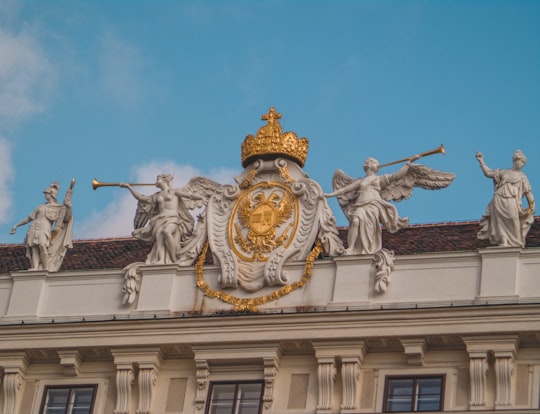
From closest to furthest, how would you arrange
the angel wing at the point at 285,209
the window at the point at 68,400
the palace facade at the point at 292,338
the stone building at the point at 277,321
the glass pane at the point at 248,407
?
1. the palace facade at the point at 292,338
2. the stone building at the point at 277,321
3. the glass pane at the point at 248,407
4. the window at the point at 68,400
5. the angel wing at the point at 285,209

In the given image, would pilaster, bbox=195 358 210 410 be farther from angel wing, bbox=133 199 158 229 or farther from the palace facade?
angel wing, bbox=133 199 158 229

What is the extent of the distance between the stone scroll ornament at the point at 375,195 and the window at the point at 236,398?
2862mm

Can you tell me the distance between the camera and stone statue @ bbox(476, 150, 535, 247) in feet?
96.8

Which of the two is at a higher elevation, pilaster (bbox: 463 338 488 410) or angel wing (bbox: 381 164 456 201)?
angel wing (bbox: 381 164 456 201)

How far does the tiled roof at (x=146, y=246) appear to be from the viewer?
31878mm

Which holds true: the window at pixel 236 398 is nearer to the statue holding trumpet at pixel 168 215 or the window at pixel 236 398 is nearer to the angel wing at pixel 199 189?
the statue holding trumpet at pixel 168 215

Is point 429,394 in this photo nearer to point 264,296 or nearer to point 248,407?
point 248,407

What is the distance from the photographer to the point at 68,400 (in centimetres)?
3062

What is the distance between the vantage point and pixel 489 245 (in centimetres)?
3033

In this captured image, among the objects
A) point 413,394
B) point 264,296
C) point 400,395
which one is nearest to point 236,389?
point 264,296

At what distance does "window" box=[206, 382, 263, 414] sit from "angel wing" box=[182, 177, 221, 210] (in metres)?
3.83

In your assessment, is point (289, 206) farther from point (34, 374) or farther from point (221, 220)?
point (34, 374)

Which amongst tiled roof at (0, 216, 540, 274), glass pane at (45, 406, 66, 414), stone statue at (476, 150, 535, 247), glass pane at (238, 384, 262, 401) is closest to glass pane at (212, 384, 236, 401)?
glass pane at (238, 384, 262, 401)

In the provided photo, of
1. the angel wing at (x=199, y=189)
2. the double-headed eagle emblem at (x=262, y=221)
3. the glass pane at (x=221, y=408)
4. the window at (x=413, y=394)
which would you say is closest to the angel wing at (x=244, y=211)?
the double-headed eagle emblem at (x=262, y=221)
